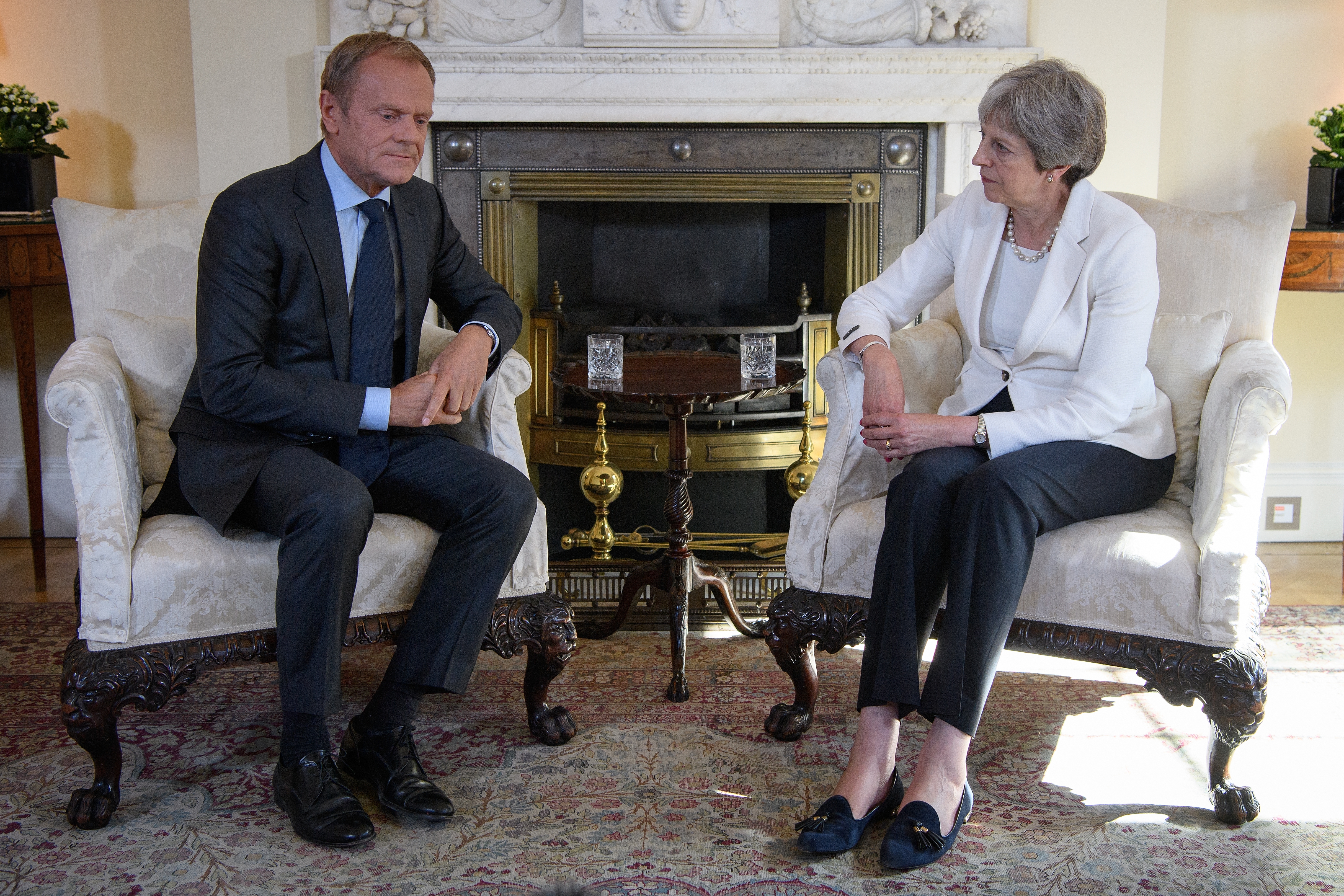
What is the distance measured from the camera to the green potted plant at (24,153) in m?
3.02

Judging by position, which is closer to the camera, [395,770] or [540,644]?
[395,770]

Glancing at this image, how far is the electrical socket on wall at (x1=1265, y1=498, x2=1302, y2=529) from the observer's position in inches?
134

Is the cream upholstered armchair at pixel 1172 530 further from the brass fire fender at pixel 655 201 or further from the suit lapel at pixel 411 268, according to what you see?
the brass fire fender at pixel 655 201

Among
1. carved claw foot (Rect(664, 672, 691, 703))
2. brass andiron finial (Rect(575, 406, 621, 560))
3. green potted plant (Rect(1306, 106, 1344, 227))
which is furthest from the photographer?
green potted plant (Rect(1306, 106, 1344, 227))

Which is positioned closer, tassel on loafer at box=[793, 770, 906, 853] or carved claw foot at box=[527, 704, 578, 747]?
tassel on loafer at box=[793, 770, 906, 853]

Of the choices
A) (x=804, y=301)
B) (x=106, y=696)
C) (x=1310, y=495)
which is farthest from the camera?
(x=1310, y=495)

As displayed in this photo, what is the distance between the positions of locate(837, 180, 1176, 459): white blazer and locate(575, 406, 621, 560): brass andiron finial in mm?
963

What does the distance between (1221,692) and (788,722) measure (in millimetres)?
736

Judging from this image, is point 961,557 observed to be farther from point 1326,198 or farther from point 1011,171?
point 1326,198

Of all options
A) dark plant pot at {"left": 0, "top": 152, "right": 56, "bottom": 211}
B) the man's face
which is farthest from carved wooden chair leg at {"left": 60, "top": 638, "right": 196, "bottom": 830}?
dark plant pot at {"left": 0, "top": 152, "right": 56, "bottom": 211}

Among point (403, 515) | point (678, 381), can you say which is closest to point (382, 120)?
point (403, 515)

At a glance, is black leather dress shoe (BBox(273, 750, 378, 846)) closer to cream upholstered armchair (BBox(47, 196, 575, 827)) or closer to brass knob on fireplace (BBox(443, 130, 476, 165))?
cream upholstered armchair (BBox(47, 196, 575, 827))

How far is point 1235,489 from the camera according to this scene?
1800mm

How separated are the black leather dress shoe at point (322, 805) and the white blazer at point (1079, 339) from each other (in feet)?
3.82
